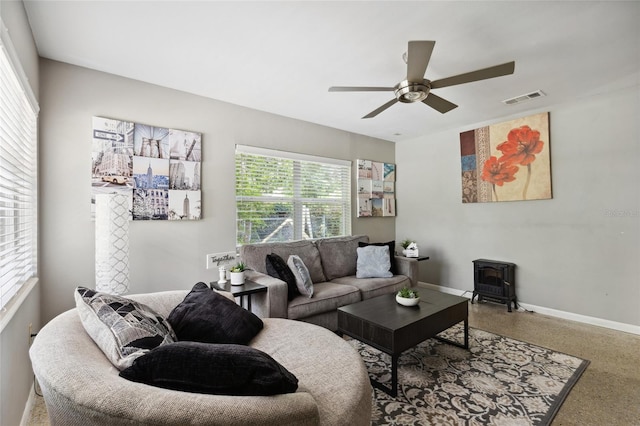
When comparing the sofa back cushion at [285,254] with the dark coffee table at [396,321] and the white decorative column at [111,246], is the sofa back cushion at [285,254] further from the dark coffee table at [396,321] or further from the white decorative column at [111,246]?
the white decorative column at [111,246]

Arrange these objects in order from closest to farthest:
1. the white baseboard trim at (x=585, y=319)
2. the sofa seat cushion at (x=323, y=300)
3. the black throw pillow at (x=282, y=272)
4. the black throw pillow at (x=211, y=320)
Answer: the black throw pillow at (x=211, y=320) < the sofa seat cushion at (x=323, y=300) < the black throw pillow at (x=282, y=272) < the white baseboard trim at (x=585, y=319)

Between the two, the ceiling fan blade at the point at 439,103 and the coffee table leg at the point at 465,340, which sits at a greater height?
the ceiling fan blade at the point at 439,103

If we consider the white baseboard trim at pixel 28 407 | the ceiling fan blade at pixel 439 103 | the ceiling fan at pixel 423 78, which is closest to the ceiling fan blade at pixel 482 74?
the ceiling fan at pixel 423 78

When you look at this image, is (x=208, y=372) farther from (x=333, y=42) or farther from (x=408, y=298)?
(x=333, y=42)

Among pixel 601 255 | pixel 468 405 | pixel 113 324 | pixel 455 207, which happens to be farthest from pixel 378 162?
pixel 113 324

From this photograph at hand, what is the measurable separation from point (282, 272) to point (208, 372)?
2.05 m

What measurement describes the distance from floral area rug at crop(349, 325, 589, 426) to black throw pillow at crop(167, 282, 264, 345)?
1002 mm

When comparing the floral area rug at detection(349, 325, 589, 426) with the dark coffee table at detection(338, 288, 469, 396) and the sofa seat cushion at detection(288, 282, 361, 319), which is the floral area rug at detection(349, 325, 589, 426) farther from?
the sofa seat cushion at detection(288, 282, 361, 319)

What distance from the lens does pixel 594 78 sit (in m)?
2.93

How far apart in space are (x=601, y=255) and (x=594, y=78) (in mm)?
1941

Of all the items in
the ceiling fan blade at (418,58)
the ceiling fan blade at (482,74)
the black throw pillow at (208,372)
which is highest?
the ceiling fan blade at (418,58)

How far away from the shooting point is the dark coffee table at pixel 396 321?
2061mm

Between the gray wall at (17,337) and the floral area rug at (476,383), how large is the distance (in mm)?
2015

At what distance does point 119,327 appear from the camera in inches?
47.8
